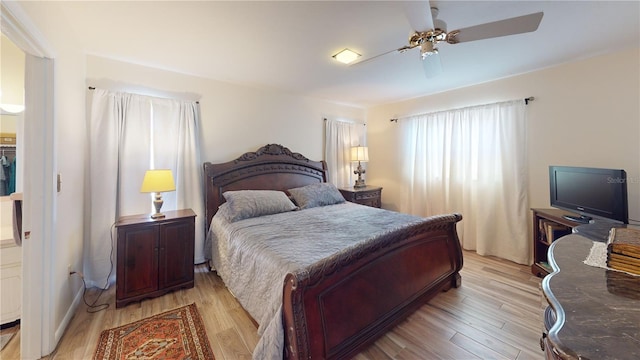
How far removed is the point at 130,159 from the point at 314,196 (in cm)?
223

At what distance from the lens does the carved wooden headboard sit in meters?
3.10

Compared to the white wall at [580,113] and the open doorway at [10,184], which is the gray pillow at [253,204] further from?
the white wall at [580,113]

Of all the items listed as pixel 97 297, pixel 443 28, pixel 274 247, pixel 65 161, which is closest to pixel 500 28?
pixel 443 28

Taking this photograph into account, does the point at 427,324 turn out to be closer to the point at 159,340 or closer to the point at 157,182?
the point at 159,340

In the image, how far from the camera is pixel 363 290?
171 centimetres

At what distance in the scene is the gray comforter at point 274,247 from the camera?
1.52 metres

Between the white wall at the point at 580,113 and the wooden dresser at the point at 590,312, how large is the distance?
7.80 feet

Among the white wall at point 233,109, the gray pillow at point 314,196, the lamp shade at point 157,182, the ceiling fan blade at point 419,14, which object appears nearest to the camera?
the ceiling fan blade at point 419,14

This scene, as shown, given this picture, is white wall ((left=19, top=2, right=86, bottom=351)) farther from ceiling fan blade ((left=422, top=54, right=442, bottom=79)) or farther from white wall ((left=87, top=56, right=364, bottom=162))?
ceiling fan blade ((left=422, top=54, right=442, bottom=79))

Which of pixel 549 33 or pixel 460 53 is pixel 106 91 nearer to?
pixel 460 53

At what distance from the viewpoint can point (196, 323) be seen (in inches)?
80.0

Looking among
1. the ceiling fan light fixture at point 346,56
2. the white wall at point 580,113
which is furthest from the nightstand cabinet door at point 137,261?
the white wall at point 580,113

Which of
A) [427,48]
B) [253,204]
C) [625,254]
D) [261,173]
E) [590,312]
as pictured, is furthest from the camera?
[261,173]

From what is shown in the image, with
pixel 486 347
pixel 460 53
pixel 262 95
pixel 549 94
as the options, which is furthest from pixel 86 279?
pixel 549 94
